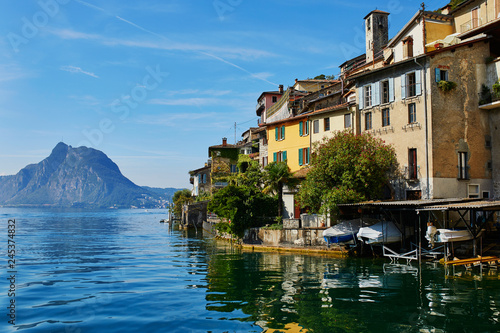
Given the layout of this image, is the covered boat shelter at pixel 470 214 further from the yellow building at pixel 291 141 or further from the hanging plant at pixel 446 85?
the yellow building at pixel 291 141

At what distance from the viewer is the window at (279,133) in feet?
161

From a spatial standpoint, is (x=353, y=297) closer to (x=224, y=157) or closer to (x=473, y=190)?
(x=473, y=190)

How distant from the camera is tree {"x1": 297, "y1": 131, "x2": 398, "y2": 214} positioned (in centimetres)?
3356

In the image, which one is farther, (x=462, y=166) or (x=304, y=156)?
(x=304, y=156)

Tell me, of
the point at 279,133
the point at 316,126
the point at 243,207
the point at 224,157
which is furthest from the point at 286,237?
the point at 224,157

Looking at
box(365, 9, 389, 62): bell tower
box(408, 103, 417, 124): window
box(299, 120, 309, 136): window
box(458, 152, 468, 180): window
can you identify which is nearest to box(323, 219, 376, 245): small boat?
box(458, 152, 468, 180): window

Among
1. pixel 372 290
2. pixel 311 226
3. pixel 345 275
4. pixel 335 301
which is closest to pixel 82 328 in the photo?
pixel 335 301

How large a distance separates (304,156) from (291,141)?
119 inches

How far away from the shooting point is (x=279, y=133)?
49688 millimetres

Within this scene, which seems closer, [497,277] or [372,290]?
[372,290]

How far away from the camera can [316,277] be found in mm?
24453

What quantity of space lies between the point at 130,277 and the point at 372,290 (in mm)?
14224

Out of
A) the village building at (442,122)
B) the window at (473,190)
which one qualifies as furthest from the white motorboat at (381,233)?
the window at (473,190)

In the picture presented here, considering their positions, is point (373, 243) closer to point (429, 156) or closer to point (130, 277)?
point (429, 156)
